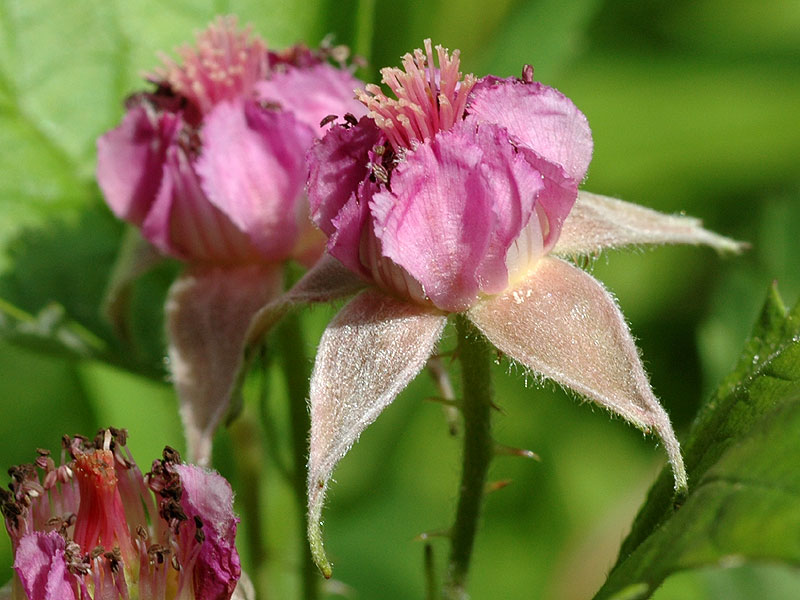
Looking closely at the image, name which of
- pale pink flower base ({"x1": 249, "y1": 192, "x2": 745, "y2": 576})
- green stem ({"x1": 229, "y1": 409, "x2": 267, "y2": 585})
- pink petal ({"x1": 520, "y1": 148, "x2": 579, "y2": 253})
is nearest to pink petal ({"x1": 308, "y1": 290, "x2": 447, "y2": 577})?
pale pink flower base ({"x1": 249, "y1": 192, "x2": 745, "y2": 576})

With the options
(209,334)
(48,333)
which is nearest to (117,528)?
(209,334)

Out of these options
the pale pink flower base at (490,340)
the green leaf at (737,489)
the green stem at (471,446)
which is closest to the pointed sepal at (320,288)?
the pale pink flower base at (490,340)

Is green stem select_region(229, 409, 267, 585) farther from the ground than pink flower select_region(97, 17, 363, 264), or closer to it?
closer to it

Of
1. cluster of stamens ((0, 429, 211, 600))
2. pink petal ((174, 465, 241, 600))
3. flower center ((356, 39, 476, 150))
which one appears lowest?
cluster of stamens ((0, 429, 211, 600))

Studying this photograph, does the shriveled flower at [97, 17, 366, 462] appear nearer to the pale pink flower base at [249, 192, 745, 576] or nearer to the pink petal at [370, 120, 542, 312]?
the pale pink flower base at [249, 192, 745, 576]

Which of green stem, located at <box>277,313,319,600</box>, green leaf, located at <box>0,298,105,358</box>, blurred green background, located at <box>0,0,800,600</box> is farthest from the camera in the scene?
blurred green background, located at <box>0,0,800,600</box>

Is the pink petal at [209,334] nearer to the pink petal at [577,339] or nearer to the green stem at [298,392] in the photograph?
the green stem at [298,392]
